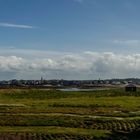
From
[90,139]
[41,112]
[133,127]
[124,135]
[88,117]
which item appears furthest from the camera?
[41,112]

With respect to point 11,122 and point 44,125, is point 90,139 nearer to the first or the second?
point 44,125

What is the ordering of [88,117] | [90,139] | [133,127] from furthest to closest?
1. [88,117]
2. [133,127]
3. [90,139]

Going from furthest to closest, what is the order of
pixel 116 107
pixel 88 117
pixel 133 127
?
pixel 116 107 < pixel 88 117 < pixel 133 127

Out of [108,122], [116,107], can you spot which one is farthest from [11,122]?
[116,107]

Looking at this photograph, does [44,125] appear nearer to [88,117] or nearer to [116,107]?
[88,117]

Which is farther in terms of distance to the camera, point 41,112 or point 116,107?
point 116,107

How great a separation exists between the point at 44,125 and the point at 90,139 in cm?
984

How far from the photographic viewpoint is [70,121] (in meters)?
61.8

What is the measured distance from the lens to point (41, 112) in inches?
2808

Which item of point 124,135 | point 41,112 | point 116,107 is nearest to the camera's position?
point 124,135

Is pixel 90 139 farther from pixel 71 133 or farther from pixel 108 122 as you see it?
pixel 108 122

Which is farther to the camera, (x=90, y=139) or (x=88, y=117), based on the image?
(x=88, y=117)

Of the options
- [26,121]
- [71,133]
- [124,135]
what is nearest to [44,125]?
[26,121]

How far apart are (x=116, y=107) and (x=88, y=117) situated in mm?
16976
